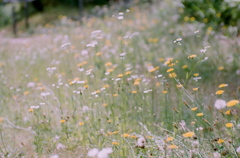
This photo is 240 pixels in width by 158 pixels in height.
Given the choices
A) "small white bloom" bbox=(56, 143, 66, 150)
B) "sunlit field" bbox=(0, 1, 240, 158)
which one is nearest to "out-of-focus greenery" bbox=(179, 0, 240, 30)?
"sunlit field" bbox=(0, 1, 240, 158)

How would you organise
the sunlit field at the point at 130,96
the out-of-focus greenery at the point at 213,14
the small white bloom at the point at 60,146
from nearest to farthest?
the sunlit field at the point at 130,96
the small white bloom at the point at 60,146
the out-of-focus greenery at the point at 213,14

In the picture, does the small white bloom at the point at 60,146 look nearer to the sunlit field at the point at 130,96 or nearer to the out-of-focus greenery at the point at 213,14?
the sunlit field at the point at 130,96

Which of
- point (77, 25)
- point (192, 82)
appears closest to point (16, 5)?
point (77, 25)

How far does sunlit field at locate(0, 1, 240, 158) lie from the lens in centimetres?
224

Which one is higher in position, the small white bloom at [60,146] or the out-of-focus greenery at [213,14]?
the out-of-focus greenery at [213,14]

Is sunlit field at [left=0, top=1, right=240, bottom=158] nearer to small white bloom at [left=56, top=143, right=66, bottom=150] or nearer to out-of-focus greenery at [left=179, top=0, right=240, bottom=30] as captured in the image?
small white bloom at [left=56, top=143, right=66, bottom=150]

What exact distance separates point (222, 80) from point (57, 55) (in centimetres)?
302

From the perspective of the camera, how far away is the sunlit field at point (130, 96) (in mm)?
2242

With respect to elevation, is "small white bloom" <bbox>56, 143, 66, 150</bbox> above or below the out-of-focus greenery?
below

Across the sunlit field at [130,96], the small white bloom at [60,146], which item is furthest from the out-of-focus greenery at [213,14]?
the small white bloom at [60,146]

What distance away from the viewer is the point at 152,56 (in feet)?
15.6

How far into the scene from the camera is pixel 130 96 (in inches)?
128

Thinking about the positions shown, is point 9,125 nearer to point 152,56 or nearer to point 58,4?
point 152,56

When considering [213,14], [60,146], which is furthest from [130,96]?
[213,14]
